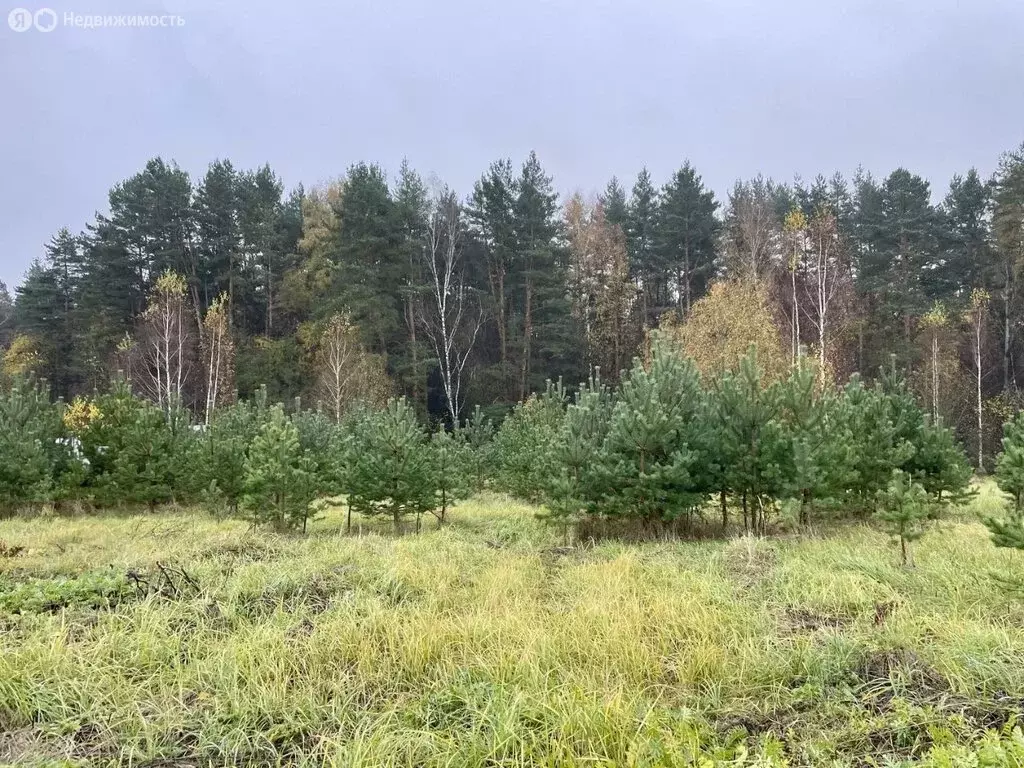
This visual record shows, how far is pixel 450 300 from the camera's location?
27.7m

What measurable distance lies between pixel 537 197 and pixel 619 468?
72.5ft

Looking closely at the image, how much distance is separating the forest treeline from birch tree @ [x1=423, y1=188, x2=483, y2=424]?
0.13 m

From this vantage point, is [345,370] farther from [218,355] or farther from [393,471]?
[393,471]

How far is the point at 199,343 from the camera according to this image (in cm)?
2702

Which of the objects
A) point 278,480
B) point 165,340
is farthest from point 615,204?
point 278,480

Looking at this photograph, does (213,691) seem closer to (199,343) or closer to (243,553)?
(243,553)

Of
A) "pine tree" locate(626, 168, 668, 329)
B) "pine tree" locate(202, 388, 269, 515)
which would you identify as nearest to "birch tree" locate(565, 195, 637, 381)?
"pine tree" locate(626, 168, 668, 329)

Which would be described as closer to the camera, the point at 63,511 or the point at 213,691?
the point at 213,691

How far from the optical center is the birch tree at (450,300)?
1010 inches

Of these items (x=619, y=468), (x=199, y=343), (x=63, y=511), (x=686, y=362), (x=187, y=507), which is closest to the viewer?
(x=619, y=468)

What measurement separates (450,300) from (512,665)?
2507 centimetres

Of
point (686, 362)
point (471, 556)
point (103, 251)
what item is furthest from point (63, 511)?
point (103, 251)

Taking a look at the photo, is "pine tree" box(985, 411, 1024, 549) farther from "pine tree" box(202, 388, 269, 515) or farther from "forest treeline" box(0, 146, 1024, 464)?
"forest treeline" box(0, 146, 1024, 464)

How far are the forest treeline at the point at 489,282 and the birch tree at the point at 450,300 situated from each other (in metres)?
0.13
